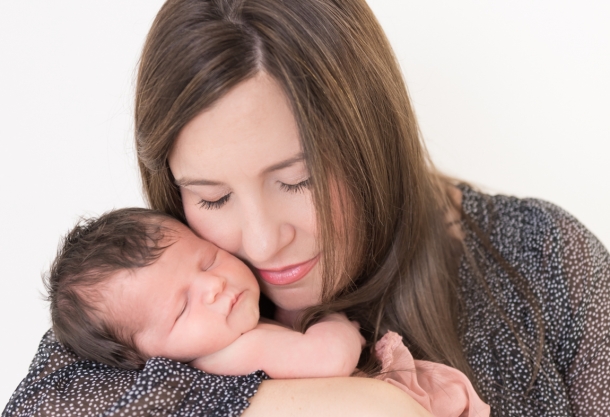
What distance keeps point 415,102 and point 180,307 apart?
Result: 1.57m

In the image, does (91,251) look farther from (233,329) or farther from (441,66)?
(441,66)

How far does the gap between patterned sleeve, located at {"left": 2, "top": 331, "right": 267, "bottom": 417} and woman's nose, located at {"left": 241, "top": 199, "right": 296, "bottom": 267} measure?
0.88 feet

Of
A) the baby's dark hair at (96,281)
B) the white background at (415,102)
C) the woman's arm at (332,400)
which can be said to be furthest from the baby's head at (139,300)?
the white background at (415,102)

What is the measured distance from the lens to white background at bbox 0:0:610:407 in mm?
2578

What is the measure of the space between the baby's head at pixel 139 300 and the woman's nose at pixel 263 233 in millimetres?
116

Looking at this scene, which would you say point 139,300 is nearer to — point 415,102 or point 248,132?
point 248,132

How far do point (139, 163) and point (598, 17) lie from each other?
193 centimetres

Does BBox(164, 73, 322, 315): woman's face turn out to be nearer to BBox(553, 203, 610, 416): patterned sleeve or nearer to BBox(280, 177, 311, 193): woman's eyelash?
BBox(280, 177, 311, 193): woman's eyelash

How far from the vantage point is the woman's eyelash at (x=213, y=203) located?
165 cm

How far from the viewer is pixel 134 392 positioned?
4.81 ft

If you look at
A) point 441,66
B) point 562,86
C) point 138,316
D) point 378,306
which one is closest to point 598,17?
point 562,86

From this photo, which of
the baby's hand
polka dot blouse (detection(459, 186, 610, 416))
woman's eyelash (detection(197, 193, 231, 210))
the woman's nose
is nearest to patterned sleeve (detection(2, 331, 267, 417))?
the baby's hand

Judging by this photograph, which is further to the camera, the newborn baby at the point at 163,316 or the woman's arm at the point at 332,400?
the newborn baby at the point at 163,316

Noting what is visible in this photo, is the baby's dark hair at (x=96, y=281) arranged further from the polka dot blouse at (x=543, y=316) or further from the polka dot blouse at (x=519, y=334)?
the polka dot blouse at (x=543, y=316)
